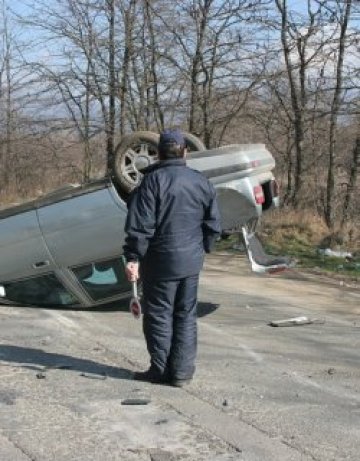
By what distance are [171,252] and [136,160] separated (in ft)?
8.59

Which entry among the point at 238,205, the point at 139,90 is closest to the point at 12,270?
the point at 238,205

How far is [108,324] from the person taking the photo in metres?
7.30

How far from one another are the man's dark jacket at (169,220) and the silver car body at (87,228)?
5.99 ft

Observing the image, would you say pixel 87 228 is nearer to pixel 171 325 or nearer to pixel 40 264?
pixel 40 264

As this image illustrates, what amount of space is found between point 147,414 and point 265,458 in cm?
93

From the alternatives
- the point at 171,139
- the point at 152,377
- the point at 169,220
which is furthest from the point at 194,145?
the point at 152,377

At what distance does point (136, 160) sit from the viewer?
25.0 feet

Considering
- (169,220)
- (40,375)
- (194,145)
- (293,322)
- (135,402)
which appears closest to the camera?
(135,402)

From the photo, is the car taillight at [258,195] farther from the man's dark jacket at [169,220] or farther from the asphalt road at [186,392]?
the man's dark jacket at [169,220]

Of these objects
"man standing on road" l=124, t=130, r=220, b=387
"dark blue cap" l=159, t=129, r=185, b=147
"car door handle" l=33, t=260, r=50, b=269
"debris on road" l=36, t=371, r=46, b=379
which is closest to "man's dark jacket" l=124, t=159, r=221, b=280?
"man standing on road" l=124, t=130, r=220, b=387

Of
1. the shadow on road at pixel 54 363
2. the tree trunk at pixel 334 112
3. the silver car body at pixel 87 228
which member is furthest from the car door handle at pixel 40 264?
the tree trunk at pixel 334 112

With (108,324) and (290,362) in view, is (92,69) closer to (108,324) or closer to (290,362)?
(108,324)

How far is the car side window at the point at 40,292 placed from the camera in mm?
7555

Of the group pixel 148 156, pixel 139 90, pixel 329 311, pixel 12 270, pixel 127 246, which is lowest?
pixel 329 311
